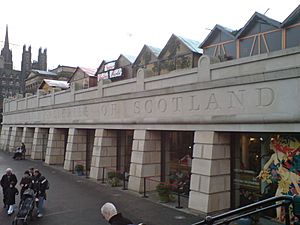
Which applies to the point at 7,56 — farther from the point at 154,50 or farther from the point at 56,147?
the point at 154,50

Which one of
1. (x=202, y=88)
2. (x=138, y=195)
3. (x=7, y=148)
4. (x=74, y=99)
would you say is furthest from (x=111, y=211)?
(x=7, y=148)

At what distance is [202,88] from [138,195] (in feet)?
19.7

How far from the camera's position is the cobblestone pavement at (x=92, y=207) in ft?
33.1

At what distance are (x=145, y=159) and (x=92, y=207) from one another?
3.88m

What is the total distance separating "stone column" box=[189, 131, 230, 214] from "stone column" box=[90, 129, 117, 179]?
25.2 ft

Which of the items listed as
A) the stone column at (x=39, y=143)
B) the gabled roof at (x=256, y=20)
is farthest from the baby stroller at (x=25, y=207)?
the stone column at (x=39, y=143)

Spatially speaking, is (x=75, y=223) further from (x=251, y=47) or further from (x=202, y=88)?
(x=251, y=47)

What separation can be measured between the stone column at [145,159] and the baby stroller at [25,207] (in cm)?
586

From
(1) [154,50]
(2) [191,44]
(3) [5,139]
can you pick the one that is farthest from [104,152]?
(3) [5,139]

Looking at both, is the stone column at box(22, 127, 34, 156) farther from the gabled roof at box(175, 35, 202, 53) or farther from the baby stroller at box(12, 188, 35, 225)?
the baby stroller at box(12, 188, 35, 225)

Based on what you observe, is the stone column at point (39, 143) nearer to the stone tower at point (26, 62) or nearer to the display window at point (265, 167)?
the display window at point (265, 167)

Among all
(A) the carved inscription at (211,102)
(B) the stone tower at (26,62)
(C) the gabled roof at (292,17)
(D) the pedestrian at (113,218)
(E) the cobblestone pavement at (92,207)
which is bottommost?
(E) the cobblestone pavement at (92,207)

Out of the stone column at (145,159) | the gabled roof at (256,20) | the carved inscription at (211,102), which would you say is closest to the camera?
the carved inscription at (211,102)

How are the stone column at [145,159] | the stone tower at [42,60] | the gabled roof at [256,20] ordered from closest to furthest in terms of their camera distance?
the gabled roof at [256,20], the stone column at [145,159], the stone tower at [42,60]
